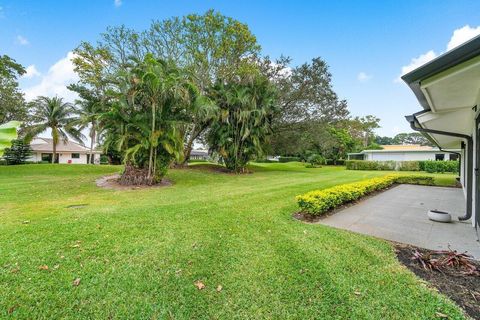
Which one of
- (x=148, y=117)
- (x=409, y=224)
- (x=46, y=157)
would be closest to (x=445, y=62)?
(x=409, y=224)

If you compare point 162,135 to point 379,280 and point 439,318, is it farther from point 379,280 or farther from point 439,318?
point 439,318

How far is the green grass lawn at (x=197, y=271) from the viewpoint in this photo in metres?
2.36

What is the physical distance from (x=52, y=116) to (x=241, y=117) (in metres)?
21.8

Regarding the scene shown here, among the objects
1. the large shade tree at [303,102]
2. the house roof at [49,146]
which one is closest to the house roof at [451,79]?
the large shade tree at [303,102]

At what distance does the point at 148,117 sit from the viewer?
9.75 m

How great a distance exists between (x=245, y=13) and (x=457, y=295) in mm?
15667

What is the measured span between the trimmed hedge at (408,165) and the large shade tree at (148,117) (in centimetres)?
2251

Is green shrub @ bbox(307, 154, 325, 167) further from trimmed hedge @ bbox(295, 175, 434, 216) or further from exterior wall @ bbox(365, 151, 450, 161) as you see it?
trimmed hedge @ bbox(295, 175, 434, 216)

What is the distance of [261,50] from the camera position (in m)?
16.6

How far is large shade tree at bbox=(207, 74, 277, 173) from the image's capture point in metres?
15.4

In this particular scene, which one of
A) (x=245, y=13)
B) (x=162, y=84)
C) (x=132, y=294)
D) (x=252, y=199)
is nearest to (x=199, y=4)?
(x=245, y=13)

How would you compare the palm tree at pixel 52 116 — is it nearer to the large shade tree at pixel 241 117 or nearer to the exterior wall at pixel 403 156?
the large shade tree at pixel 241 117

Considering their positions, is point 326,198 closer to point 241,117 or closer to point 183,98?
point 183,98

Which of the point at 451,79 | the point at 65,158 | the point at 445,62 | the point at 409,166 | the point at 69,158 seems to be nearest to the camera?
the point at 445,62
